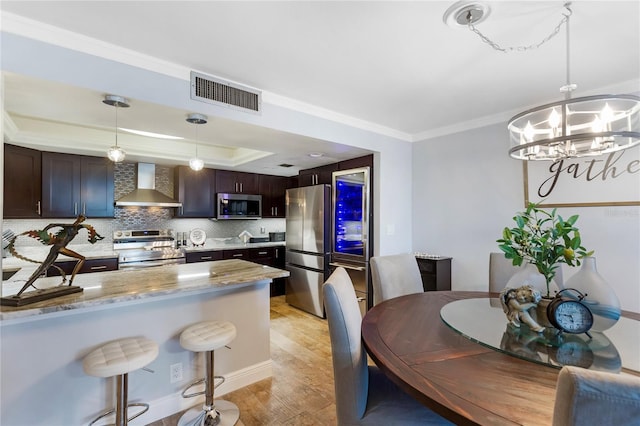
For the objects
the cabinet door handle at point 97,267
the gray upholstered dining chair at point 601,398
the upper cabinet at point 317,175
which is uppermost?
the upper cabinet at point 317,175

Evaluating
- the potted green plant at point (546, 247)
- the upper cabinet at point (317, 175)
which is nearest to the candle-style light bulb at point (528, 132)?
the potted green plant at point (546, 247)

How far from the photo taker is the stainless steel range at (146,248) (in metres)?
3.80

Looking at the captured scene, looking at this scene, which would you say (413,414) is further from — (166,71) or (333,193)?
(333,193)

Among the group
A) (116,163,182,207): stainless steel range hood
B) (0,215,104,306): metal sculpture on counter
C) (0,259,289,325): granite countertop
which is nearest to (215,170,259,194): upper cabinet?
(116,163,182,207): stainless steel range hood

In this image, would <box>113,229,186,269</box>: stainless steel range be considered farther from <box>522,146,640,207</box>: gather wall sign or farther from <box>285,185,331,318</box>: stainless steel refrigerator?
<box>522,146,640,207</box>: gather wall sign

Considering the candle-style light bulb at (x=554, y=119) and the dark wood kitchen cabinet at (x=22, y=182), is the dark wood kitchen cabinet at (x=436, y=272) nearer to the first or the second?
the candle-style light bulb at (x=554, y=119)

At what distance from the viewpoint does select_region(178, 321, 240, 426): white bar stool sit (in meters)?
1.84

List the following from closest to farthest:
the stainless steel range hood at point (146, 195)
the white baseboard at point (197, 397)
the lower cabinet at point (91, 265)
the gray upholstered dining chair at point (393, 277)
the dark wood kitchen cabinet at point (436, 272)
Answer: the white baseboard at point (197, 397) < the gray upholstered dining chair at point (393, 277) < the dark wood kitchen cabinet at point (436, 272) < the lower cabinet at point (91, 265) < the stainless steel range hood at point (146, 195)

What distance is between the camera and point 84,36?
Answer: 1699mm

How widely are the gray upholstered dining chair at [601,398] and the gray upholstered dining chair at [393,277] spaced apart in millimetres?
1633

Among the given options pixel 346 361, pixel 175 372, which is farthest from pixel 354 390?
pixel 175 372

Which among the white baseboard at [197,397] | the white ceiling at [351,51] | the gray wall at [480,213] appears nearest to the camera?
the white ceiling at [351,51]

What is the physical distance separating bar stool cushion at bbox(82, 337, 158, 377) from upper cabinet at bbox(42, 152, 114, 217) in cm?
283

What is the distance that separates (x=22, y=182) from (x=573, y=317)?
16.7 feet
